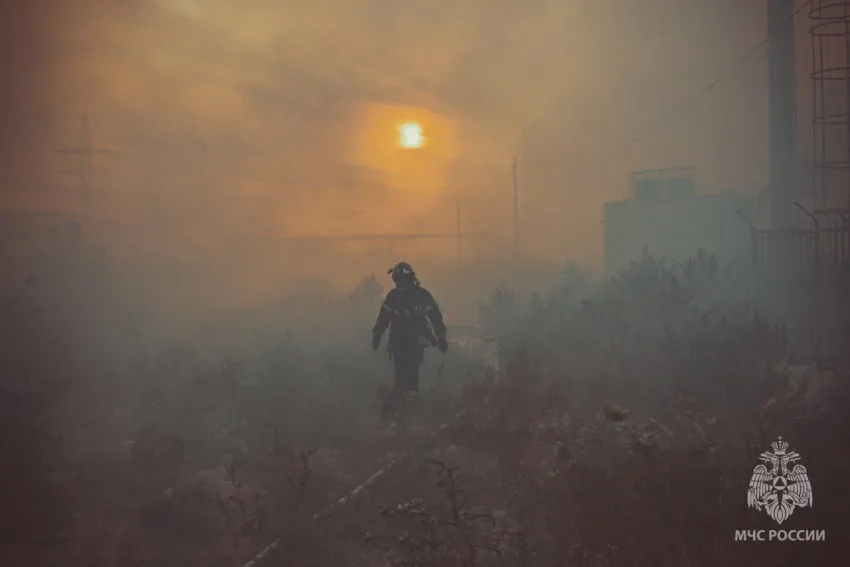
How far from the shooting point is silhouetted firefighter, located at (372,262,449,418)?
7.43 meters

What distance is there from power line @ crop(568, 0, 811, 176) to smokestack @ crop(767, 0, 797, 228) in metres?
0.25

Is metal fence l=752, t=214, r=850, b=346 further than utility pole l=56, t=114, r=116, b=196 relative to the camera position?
No

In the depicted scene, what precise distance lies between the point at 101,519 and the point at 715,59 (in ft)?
33.6

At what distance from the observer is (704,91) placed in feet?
33.3

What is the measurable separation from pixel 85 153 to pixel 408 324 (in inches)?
262

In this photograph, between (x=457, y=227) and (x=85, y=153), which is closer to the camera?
(x=85, y=153)

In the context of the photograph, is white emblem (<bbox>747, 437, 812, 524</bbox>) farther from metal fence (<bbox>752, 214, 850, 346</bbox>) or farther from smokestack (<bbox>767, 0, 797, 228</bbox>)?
smokestack (<bbox>767, 0, 797, 228</bbox>)

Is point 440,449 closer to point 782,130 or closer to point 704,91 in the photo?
point 704,91

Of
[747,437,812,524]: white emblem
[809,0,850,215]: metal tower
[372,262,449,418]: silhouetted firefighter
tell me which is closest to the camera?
[747,437,812,524]: white emblem

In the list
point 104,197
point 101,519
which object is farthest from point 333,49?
point 101,519

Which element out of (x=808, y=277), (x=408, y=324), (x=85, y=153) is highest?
(x=85, y=153)

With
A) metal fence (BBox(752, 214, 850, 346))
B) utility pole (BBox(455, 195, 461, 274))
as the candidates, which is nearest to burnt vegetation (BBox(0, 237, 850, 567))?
metal fence (BBox(752, 214, 850, 346))

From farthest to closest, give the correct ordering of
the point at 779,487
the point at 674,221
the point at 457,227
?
the point at 674,221 → the point at 457,227 → the point at 779,487

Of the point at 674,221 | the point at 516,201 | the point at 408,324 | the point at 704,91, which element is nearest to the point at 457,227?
the point at 516,201
